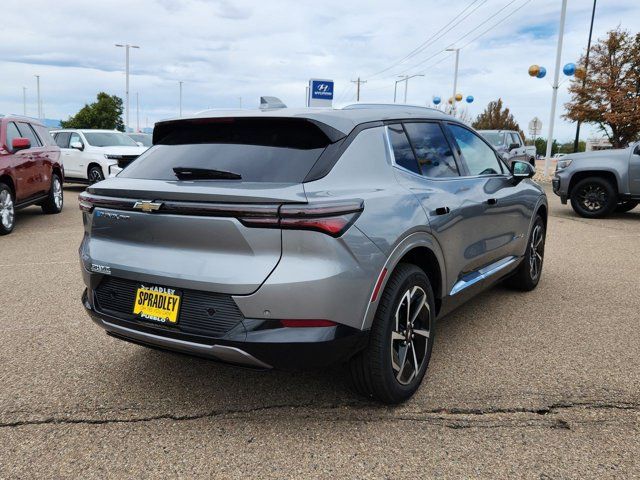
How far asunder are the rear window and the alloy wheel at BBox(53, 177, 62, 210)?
8673mm

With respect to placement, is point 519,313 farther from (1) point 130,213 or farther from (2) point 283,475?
(1) point 130,213

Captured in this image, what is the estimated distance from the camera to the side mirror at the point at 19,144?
8.50 metres

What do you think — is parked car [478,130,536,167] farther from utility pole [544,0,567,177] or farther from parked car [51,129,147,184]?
parked car [51,129,147,184]

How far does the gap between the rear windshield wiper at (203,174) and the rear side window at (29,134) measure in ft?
25.6

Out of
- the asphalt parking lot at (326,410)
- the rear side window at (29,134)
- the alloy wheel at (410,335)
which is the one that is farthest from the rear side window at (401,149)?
the rear side window at (29,134)

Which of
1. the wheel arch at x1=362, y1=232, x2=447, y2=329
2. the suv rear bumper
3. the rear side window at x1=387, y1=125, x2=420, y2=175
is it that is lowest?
the suv rear bumper

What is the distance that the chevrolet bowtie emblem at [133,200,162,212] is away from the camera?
2.80 meters

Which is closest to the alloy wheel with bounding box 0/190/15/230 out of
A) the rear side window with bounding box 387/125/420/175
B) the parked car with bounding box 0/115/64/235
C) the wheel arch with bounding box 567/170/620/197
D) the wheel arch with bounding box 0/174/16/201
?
the parked car with bounding box 0/115/64/235

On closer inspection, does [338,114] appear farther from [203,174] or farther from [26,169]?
[26,169]

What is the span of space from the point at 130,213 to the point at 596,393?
9.22 ft

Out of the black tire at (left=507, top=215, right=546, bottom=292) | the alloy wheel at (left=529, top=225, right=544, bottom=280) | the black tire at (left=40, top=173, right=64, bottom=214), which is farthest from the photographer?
the black tire at (left=40, top=173, right=64, bottom=214)

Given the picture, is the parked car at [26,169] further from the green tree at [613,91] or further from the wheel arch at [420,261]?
the green tree at [613,91]

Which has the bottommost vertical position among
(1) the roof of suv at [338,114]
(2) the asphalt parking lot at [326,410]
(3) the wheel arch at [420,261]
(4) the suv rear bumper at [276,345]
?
(2) the asphalt parking lot at [326,410]

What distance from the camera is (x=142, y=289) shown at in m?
2.88
